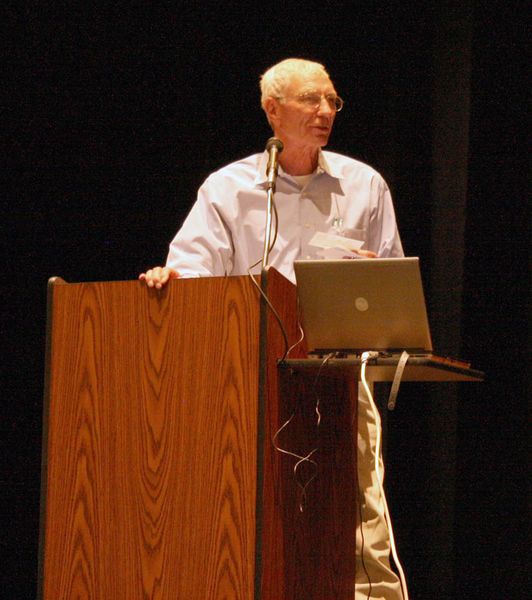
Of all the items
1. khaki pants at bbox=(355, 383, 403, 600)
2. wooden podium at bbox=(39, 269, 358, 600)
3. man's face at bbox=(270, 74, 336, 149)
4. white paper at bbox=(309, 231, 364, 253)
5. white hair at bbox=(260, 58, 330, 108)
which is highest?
→ white hair at bbox=(260, 58, 330, 108)

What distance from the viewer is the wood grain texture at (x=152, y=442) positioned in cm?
174

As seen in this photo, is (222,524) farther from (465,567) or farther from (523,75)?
(523,75)

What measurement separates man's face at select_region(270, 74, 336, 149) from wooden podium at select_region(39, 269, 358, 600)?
984 millimetres

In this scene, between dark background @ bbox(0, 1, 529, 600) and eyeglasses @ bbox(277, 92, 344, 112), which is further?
dark background @ bbox(0, 1, 529, 600)

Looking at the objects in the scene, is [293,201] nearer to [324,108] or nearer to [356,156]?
[324,108]

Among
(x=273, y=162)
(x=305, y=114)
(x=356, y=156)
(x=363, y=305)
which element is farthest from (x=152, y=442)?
(x=356, y=156)

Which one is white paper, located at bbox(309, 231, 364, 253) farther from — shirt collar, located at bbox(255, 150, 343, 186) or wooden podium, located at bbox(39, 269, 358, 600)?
shirt collar, located at bbox(255, 150, 343, 186)

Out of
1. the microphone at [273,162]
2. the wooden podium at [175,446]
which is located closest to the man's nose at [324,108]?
the microphone at [273,162]

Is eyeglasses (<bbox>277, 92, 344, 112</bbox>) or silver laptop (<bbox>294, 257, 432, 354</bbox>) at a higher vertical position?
eyeglasses (<bbox>277, 92, 344, 112</bbox>)

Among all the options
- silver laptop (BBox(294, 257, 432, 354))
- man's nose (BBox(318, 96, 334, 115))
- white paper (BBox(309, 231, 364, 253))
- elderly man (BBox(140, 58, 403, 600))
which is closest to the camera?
silver laptop (BBox(294, 257, 432, 354))

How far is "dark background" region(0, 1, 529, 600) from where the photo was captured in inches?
119

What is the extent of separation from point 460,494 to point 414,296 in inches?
59.0

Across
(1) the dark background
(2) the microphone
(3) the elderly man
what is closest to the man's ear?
(3) the elderly man

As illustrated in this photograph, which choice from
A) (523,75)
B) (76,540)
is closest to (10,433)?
(76,540)
